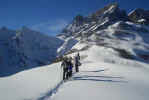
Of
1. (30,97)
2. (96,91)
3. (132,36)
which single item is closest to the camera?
(30,97)

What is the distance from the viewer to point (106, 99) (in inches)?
321

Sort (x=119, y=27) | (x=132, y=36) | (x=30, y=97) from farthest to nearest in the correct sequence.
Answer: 1. (x=119, y=27)
2. (x=132, y=36)
3. (x=30, y=97)

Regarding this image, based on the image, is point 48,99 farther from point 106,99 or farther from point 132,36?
point 132,36

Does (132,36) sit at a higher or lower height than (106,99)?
higher

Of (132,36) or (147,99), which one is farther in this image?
(132,36)

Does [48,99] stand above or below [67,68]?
below

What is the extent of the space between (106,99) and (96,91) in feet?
4.15

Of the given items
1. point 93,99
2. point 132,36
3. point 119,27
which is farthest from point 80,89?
point 119,27

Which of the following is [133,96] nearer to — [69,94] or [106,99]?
[106,99]

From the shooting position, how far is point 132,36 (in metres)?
111

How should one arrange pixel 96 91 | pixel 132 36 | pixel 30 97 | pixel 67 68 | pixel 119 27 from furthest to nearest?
pixel 119 27 → pixel 132 36 → pixel 67 68 → pixel 96 91 → pixel 30 97

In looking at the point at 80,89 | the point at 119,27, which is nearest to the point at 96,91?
the point at 80,89

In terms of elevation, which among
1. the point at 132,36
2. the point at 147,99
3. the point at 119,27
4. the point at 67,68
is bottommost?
the point at 147,99

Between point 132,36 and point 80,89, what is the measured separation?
111182 mm
